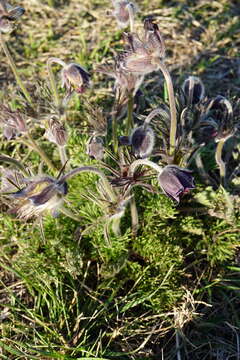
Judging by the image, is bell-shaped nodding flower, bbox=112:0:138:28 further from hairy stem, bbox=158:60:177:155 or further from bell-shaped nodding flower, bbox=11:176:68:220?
bell-shaped nodding flower, bbox=11:176:68:220

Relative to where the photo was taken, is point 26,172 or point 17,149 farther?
point 17,149

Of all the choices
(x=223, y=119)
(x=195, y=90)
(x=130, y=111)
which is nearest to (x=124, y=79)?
(x=130, y=111)

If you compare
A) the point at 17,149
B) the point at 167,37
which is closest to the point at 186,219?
the point at 17,149

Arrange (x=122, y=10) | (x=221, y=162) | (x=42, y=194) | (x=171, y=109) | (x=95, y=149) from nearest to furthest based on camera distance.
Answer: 1. (x=42, y=194)
2. (x=171, y=109)
3. (x=95, y=149)
4. (x=122, y=10)
5. (x=221, y=162)

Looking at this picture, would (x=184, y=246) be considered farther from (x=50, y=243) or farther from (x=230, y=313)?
(x=50, y=243)

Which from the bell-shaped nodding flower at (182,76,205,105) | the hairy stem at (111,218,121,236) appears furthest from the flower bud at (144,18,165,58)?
the hairy stem at (111,218,121,236)

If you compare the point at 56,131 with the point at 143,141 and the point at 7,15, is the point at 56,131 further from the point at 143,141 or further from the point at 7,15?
the point at 7,15
